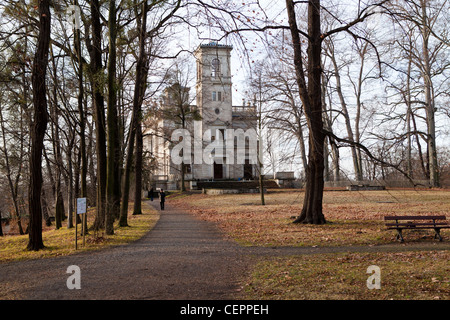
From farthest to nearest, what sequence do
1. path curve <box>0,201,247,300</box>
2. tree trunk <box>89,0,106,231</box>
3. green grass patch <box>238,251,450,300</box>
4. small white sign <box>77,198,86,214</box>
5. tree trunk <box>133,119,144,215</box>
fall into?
tree trunk <box>133,119,144,215</box>, tree trunk <box>89,0,106,231</box>, small white sign <box>77,198,86,214</box>, path curve <box>0,201,247,300</box>, green grass patch <box>238,251,450,300</box>

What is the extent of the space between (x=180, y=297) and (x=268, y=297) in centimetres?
134

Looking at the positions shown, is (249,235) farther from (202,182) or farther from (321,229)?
(202,182)

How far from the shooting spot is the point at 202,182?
2024 inches

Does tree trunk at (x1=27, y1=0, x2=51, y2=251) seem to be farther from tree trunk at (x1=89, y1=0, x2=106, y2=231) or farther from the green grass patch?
the green grass patch

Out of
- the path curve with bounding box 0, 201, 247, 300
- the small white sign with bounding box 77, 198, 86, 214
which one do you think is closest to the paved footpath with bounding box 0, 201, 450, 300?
the path curve with bounding box 0, 201, 247, 300

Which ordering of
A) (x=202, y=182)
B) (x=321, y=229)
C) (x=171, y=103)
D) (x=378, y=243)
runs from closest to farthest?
(x=378, y=243), (x=321, y=229), (x=171, y=103), (x=202, y=182)

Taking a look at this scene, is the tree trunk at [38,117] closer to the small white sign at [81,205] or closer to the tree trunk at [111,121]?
the small white sign at [81,205]

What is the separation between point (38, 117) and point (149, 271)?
6.41 meters

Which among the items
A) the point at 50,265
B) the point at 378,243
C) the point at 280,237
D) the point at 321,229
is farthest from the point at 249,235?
the point at 50,265

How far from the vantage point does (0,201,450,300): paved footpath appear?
668 cm

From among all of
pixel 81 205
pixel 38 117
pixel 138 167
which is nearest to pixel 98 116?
pixel 38 117

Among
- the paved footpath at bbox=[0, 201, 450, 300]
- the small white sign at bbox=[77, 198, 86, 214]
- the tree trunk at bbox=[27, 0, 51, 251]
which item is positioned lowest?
the paved footpath at bbox=[0, 201, 450, 300]

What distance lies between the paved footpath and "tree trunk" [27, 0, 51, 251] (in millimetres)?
2173

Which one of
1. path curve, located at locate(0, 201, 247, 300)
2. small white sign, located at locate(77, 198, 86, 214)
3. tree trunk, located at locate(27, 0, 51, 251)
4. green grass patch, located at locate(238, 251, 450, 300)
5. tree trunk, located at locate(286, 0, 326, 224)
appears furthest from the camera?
tree trunk, located at locate(286, 0, 326, 224)
